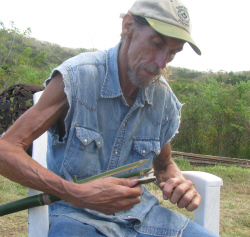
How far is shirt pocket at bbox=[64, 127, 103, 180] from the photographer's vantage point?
1441 mm

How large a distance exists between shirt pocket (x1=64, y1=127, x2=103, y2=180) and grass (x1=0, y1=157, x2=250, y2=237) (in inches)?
54.0

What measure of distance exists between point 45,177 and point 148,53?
88cm

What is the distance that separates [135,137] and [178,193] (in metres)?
0.44

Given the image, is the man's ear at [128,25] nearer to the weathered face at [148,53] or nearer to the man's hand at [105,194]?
the weathered face at [148,53]

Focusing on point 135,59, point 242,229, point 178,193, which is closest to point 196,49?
point 135,59

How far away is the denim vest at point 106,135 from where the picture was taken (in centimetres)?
143

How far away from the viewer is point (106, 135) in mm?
1588

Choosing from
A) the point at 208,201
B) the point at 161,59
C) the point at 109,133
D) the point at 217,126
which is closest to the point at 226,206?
the point at 208,201

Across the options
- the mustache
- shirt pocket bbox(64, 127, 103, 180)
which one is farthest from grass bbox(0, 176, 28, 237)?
the mustache

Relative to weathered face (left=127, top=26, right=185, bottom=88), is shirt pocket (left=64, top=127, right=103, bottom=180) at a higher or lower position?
lower

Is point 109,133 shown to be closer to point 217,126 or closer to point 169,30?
point 169,30

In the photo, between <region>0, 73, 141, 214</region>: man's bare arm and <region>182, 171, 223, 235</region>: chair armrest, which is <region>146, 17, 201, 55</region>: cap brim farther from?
<region>182, 171, 223, 235</region>: chair armrest

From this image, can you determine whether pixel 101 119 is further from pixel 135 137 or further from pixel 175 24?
pixel 175 24

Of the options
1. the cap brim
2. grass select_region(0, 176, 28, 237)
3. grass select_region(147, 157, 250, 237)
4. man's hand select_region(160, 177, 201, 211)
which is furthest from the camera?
grass select_region(147, 157, 250, 237)
